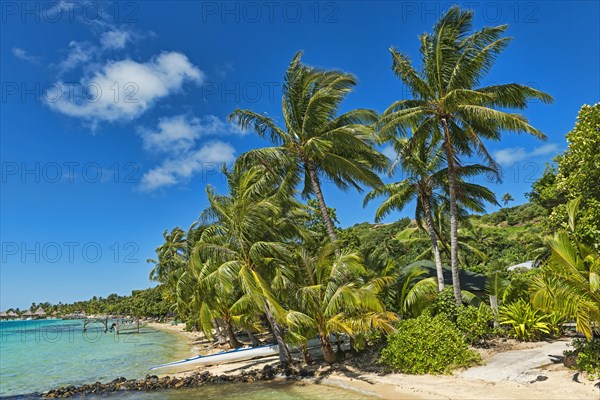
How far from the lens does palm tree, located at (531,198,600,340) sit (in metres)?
8.04

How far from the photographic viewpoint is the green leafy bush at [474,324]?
1409 centimetres

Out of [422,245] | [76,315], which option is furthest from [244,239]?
[76,315]

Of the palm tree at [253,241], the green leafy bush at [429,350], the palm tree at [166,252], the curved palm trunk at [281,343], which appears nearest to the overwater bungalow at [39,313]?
the palm tree at [166,252]

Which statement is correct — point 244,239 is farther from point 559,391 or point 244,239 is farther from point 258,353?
point 559,391

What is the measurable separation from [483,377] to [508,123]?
26.8 ft

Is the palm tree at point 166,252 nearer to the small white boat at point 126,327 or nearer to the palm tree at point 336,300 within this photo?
the small white boat at point 126,327

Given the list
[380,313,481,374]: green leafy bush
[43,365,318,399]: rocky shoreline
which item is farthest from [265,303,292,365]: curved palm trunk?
[380,313,481,374]: green leafy bush

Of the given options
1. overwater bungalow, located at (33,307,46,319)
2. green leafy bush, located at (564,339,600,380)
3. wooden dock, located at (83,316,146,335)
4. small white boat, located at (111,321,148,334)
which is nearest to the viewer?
green leafy bush, located at (564,339,600,380)

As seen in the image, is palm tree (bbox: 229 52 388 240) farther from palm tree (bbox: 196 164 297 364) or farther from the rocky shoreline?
the rocky shoreline

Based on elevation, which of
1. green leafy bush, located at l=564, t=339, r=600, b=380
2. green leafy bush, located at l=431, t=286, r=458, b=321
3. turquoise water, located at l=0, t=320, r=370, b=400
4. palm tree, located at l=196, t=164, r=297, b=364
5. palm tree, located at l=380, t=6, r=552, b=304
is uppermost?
palm tree, located at l=380, t=6, r=552, b=304

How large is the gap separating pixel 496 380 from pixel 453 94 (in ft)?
30.0

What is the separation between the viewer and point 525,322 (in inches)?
573

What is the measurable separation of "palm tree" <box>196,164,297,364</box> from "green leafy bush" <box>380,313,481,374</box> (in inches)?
158

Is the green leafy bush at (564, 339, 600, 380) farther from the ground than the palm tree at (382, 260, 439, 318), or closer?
closer
